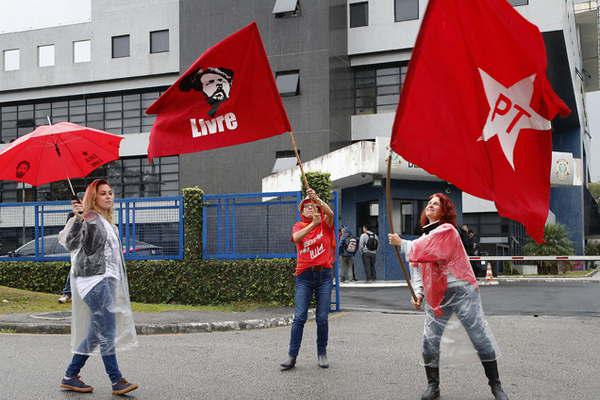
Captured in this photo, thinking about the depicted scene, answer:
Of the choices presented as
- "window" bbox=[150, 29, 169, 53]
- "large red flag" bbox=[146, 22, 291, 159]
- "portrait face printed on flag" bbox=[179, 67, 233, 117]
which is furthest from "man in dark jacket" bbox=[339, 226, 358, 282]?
"window" bbox=[150, 29, 169, 53]

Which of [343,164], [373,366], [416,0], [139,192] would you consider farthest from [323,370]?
[139,192]

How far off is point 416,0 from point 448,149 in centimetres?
2972

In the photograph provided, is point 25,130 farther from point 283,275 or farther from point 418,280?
point 418,280

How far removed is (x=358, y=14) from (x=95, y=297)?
29.8 metres

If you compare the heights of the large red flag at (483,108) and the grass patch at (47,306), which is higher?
the large red flag at (483,108)

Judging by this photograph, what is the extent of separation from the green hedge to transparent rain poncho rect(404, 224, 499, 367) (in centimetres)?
737

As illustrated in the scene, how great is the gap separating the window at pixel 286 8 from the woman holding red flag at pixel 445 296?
88.5 feet

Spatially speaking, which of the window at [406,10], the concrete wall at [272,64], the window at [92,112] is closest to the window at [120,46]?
the window at [92,112]

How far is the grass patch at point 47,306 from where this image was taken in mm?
12578

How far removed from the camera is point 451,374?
22.9ft

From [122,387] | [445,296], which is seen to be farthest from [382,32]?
[122,387]

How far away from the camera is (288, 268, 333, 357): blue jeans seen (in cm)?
731

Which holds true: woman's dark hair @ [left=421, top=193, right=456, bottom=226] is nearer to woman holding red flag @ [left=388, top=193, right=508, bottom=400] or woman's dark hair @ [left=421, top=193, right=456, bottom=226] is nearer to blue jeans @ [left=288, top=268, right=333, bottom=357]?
woman holding red flag @ [left=388, top=193, right=508, bottom=400]

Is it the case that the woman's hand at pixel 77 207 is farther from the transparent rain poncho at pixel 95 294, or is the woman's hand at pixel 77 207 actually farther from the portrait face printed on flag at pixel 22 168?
the portrait face printed on flag at pixel 22 168
